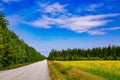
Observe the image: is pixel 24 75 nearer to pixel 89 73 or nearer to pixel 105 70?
pixel 89 73

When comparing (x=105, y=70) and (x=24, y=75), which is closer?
(x=24, y=75)

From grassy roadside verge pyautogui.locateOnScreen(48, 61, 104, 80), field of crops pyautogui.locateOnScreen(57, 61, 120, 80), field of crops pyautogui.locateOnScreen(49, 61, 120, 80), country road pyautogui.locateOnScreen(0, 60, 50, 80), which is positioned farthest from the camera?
field of crops pyautogui.locateOnScreen(57, 61, 120, 80)

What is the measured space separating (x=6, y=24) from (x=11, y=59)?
25.2ft

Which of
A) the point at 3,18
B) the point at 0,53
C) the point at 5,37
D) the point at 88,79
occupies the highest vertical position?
the point at 3,18

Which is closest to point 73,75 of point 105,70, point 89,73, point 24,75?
point 89,73

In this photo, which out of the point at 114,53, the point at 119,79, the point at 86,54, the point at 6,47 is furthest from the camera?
the point at 86,54

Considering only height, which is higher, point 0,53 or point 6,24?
point 6,24

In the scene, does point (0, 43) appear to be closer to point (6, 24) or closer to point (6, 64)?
point (6, 64)

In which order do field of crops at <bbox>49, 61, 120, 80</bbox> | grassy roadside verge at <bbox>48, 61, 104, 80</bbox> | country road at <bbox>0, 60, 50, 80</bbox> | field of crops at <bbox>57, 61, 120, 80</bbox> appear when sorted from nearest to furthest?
1. grassy roadside verge at <bbox>48, 61, 104, 80</bbox>
2. field of crops at <bbox>49, 61, 120, 80</bbox>
3. country road at <bbox>0, 60, 50, 80</bbox>
4. field of crops at <bbox>57, 61, 120, 80</bbox>

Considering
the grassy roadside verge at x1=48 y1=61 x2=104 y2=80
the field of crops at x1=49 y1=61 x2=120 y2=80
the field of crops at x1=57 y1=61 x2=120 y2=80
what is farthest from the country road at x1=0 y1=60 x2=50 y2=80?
the field of crops at x1=57 y1=61 x2=120 y2=80

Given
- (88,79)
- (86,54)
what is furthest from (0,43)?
(86,54)

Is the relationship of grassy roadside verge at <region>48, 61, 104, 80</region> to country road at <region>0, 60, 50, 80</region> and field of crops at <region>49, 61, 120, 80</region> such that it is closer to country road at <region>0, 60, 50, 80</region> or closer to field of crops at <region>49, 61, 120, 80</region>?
field of crops at <region>49, 61, 120, 80</region>

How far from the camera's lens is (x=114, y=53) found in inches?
5846

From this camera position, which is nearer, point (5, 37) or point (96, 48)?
point (5, 37)
